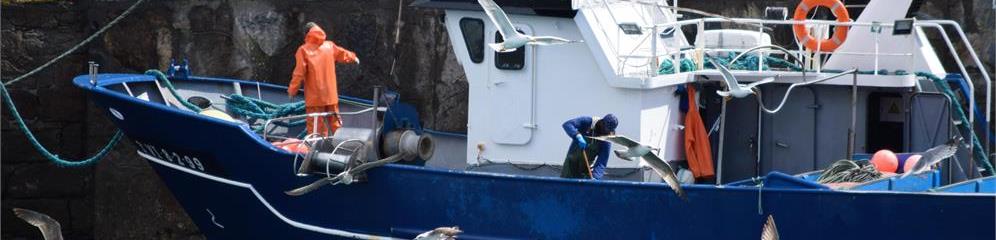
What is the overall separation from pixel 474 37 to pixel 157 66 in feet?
12.6

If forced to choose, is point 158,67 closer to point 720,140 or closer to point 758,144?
point 720,140

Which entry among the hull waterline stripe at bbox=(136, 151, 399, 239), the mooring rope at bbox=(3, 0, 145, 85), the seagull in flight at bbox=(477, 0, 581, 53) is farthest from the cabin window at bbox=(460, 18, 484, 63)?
the mooring rope at bbox=(3, 0, 145, 85)

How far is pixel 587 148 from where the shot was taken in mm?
10773

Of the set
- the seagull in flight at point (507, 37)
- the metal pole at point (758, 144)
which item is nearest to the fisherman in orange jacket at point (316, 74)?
the seagull in flight at point (507, 37)

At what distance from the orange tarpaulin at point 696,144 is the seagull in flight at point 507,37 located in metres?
1.04

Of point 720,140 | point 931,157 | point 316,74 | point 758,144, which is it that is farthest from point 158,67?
point 931,157

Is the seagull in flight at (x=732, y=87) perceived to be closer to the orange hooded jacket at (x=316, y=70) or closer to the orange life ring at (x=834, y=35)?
the orange life ring at (x=834, y=35)

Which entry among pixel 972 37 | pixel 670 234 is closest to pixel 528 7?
pixel 670 234

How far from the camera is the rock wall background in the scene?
1400cm

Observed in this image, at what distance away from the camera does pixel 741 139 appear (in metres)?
11.7

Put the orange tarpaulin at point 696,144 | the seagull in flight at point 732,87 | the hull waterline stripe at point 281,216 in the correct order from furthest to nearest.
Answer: the orange tarpaulin at point 696,144
the hull waterline stripe at point 281,216
the seagull in flight at point 732,87

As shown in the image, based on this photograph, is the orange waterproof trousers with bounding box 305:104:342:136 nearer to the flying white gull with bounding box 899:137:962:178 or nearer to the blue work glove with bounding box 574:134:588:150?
the blue work glove with bounding box 574:134:588:150

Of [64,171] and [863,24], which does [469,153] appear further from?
[64,171]

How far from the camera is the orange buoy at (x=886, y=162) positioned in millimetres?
10578
